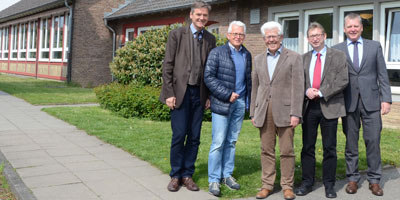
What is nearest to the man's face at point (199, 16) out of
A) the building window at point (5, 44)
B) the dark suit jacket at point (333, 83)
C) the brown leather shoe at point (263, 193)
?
the dark suit jacket at point (333, 83)

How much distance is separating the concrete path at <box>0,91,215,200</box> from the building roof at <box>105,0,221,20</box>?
8121 mm

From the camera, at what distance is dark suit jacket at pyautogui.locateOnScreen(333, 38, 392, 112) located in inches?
191

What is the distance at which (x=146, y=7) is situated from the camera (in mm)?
19359

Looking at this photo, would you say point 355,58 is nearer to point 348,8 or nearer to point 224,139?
point 224,139

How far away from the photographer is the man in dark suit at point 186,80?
15.3 feet

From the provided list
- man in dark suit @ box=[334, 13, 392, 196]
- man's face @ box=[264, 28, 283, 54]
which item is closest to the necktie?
man in dark suit @ box=[334, 13, 392, 196]

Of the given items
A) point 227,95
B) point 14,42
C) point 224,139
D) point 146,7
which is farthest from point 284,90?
point 14,42

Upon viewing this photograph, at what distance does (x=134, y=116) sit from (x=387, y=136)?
565 cm

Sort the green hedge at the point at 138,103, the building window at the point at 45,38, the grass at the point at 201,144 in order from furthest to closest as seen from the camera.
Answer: the building window at the point at 45,38 → the green hedge at the point at 138,103 → the grass at the point at 201,144

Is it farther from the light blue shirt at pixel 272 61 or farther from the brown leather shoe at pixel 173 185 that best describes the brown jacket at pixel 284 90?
the brown leather shoe at pixel 173 185

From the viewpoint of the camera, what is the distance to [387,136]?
28.2 ft

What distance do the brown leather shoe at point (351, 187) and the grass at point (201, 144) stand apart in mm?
516

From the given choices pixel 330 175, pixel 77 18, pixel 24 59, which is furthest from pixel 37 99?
pixel 24 59

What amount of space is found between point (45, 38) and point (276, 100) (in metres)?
23.1
